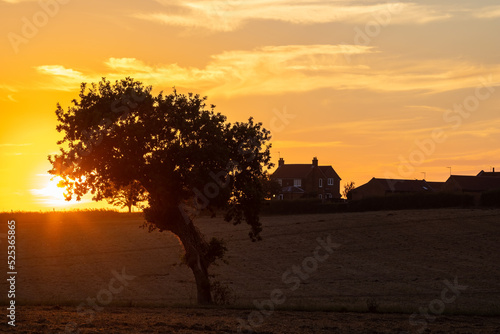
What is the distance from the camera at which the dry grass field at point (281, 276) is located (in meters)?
27.9

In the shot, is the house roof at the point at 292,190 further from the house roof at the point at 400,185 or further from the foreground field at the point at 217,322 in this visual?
the foreground field at the point at 217,322

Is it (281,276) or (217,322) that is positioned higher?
(217,322)

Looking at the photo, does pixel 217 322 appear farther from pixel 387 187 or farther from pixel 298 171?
pixel 298 171

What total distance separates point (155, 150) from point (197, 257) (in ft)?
22.8

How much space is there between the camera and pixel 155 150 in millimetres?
36094

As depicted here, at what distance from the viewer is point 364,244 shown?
73.9 meters

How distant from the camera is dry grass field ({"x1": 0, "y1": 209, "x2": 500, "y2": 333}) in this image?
27.9m

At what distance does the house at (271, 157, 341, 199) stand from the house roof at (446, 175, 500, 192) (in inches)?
1307

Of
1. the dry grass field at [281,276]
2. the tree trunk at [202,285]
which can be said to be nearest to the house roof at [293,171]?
the dry grass field at [281,276]

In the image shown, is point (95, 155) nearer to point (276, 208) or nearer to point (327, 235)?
point (327, 235)

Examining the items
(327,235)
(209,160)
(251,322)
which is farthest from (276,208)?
(251,322)

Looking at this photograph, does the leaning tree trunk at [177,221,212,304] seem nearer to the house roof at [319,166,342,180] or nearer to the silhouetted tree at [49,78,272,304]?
the silhouetted tree at [49,78,272,304]

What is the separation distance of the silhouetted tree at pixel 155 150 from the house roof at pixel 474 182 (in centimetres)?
11942

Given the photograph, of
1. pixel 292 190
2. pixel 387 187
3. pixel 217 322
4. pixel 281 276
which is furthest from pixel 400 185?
pixel 217 322
